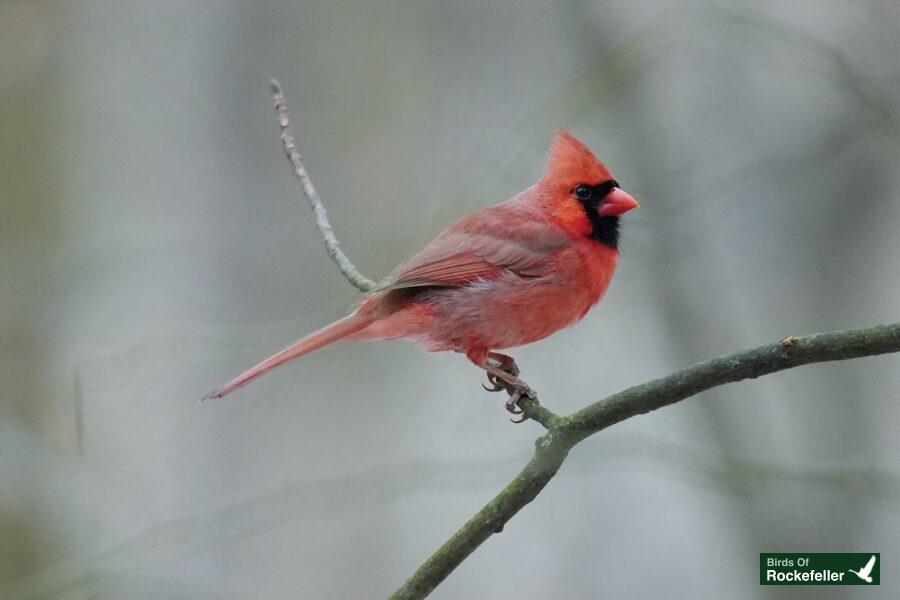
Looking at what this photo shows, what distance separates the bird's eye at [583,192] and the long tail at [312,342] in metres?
0.70

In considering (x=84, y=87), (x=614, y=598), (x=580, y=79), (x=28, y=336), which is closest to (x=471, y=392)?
(x=614, y=598)

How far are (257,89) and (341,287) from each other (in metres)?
1.35

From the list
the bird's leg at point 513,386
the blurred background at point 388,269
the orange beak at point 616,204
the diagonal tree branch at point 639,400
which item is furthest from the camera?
the blurred background at point 388,269

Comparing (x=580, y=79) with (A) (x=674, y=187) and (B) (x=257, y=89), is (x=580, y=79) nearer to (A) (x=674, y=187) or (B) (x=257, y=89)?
(A) (x=674, y=187)

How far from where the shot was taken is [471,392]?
4.73 metres

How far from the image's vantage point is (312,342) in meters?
2.61

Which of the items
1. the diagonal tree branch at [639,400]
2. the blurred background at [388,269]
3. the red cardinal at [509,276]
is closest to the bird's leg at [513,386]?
the red cardinal at [509,276]

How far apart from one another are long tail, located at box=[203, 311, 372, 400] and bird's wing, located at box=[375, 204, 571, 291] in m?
0.14

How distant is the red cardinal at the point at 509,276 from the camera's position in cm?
271

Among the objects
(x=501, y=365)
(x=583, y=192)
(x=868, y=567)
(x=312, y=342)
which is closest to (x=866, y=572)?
(x=868, y=567)

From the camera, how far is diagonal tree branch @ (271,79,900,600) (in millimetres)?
1574

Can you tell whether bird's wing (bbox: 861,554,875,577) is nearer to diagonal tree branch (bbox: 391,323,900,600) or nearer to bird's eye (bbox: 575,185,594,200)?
bird's eye (bbox: 575,185,594,200)

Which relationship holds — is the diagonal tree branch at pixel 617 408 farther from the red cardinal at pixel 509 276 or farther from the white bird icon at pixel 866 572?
the white bird icon at pixel 866 572

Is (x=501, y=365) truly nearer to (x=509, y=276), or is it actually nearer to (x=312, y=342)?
(x=509, y=276)
